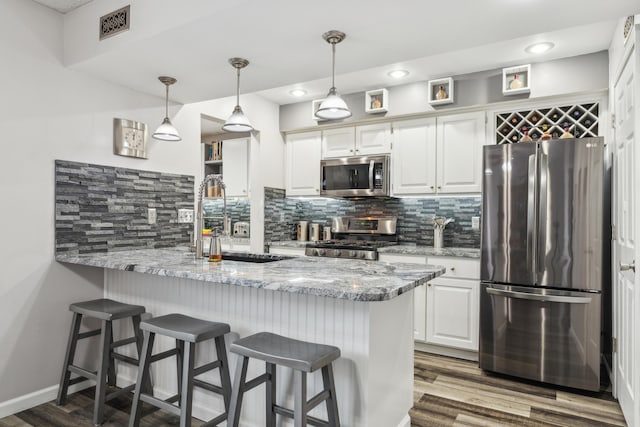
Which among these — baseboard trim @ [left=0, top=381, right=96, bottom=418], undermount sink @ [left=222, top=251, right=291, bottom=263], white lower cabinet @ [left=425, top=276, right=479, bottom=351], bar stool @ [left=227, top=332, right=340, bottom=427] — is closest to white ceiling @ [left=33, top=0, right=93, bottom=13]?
undermount sink @ [left=222, top=251, right=291, bottom=263]

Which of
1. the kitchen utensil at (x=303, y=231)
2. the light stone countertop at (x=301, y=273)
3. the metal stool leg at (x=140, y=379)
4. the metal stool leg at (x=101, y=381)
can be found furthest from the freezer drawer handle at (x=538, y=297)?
the metal stool leg at (x=101, y=381)

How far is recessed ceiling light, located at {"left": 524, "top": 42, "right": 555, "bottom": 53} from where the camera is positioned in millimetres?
3068

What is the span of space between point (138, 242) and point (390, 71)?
100 inches

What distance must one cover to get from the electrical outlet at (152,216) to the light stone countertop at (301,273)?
2.08ft

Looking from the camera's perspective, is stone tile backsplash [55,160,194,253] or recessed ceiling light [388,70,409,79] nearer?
stone tile backsplash [55,160,194,253]

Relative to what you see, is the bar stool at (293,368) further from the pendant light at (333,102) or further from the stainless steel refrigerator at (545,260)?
the stainless steel refrigerator at (545,260)

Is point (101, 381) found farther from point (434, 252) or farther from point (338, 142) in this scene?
point (338, 142)

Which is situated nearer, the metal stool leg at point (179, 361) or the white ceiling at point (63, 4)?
the metal stool leg at point (179, 361)

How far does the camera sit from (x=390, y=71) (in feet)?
12.0

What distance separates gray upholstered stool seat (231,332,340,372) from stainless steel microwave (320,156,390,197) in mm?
2504

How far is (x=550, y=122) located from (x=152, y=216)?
336cm

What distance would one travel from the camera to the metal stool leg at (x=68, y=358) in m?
2.53

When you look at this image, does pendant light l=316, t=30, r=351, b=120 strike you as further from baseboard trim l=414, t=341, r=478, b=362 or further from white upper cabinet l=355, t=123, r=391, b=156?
baseboard trim l=414, t=341, r=478, b=362

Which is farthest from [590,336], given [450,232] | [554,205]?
[450,232]
